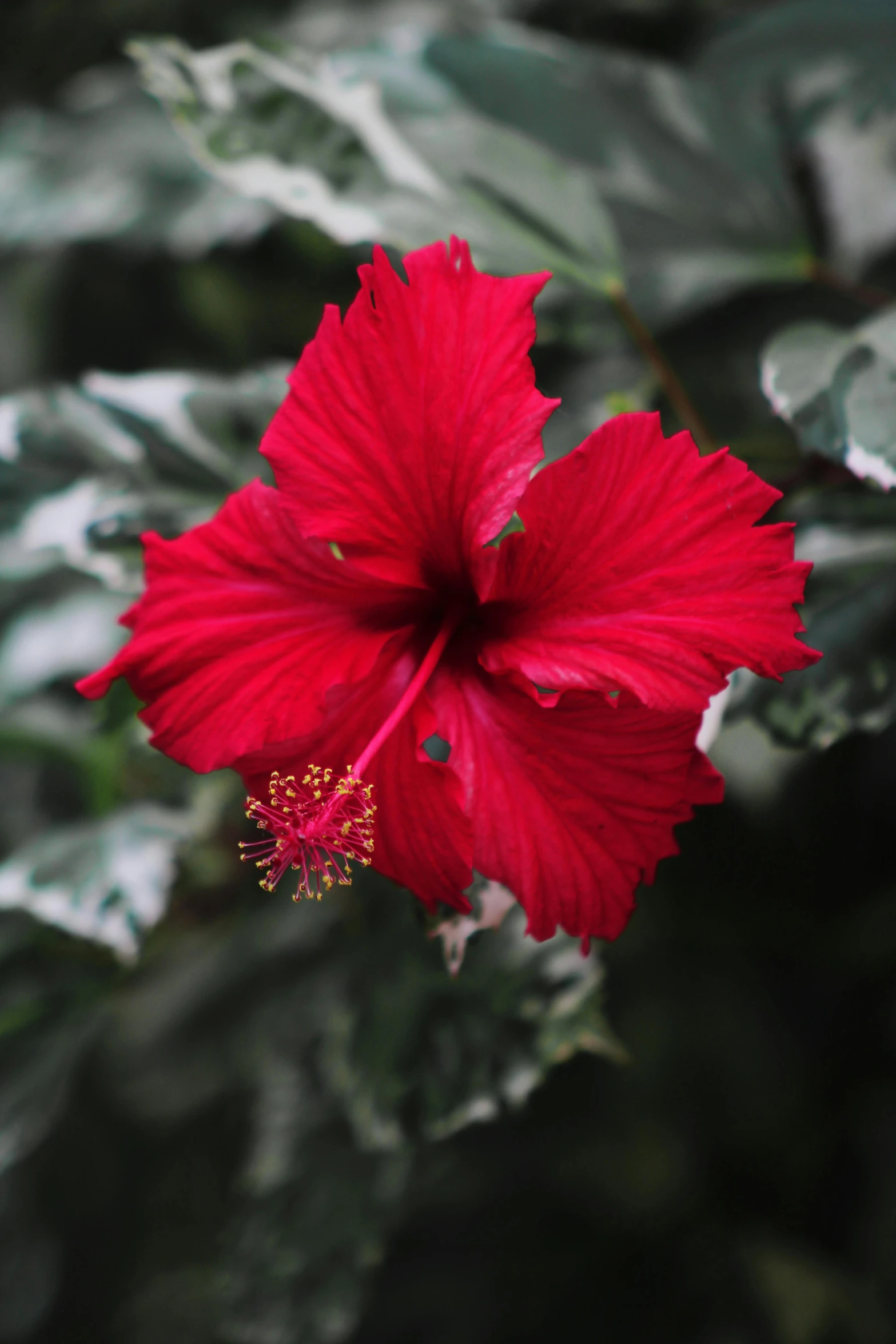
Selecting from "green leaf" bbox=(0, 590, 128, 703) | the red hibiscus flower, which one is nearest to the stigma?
the red hibiscus flower

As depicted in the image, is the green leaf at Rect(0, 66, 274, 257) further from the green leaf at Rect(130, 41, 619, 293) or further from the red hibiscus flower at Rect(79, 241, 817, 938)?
the red hibiscus flower at Rect(79, 241, 817, 938)

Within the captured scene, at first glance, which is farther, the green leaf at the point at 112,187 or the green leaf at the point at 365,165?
the green leaf at the point at 112,187

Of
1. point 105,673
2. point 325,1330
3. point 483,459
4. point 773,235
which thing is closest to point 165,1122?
point 325,1330

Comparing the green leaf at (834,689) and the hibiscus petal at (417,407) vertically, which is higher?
the hibiscus petal at (417,407)

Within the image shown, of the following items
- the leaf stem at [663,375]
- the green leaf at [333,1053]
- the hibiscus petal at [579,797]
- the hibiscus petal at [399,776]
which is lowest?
the green leaf at [333,1053]

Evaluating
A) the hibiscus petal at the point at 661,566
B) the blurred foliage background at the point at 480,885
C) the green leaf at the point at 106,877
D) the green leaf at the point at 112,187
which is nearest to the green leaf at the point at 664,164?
the blurred foliage background at the point at 480,885

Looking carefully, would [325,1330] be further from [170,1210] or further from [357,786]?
[357,786]

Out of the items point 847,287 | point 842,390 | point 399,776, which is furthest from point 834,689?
point 847,287

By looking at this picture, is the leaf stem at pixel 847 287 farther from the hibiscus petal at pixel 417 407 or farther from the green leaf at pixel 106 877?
the green leaf at pixel 106 877
